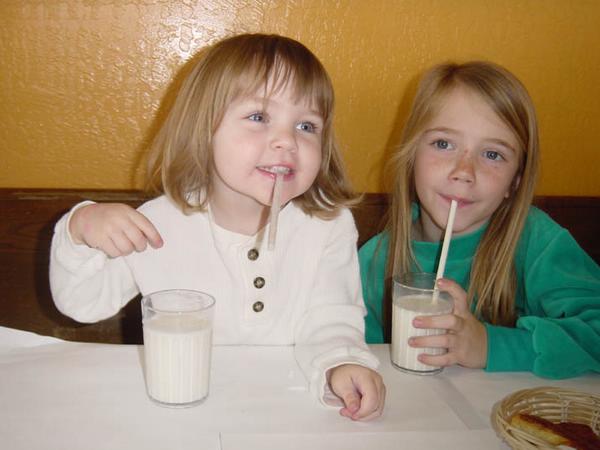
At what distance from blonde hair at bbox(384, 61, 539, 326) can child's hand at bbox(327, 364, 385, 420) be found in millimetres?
461

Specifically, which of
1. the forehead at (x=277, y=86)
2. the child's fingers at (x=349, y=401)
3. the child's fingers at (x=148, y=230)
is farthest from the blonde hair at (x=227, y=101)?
the child's fingers at (x=349, y=401)

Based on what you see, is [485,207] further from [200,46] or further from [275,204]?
[200,46]

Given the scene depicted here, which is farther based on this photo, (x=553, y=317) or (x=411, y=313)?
(x=553, y=317)

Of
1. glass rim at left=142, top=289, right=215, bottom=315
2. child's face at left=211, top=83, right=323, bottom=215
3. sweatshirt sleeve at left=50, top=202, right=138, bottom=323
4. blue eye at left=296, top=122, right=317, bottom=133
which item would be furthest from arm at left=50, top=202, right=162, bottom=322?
blue eye at left=296, top=122, right=317, bottom=133

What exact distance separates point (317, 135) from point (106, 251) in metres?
0.39

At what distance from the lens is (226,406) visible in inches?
30.1

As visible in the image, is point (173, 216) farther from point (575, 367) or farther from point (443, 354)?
point (575, 367)

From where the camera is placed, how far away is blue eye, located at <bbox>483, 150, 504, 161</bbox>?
3.92ft

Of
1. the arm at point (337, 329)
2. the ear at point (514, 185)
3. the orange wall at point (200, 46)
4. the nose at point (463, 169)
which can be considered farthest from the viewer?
the orange wall at point (200, 46)

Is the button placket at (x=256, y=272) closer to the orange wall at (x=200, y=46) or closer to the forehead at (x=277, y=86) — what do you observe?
the forehead at (x=277, y=86)

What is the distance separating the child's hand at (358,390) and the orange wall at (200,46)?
782 millimetres

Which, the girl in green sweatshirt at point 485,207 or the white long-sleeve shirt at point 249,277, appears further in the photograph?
the girl in green sweatshirt at point 485,207

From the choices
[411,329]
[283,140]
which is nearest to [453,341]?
[411,329]

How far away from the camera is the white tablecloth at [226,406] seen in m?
0.69
